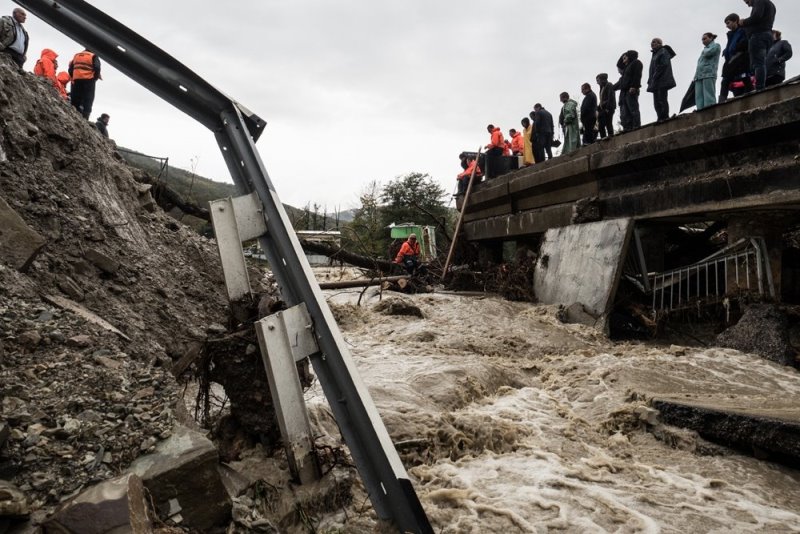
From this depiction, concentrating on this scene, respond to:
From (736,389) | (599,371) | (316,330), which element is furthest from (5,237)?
(736,389)

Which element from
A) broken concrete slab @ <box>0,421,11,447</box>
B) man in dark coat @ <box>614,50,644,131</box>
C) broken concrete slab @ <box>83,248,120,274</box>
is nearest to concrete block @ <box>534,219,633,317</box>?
man in dark coat @ <box>614,50,644,131</box>

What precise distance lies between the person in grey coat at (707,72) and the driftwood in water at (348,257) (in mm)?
6197

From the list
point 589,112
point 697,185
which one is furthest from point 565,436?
point 589,112

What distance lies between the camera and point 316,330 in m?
2.27

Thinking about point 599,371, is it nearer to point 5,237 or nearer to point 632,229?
point 632,229

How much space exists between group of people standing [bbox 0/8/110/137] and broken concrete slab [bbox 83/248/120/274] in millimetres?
2964

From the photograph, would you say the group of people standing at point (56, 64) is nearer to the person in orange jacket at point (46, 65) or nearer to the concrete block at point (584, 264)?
the person in orange jacket at point (46, 65)

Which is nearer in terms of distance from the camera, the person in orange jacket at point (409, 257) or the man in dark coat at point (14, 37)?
the man in dark coat at point (14, 37)

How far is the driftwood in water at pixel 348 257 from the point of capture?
1068 centimetres

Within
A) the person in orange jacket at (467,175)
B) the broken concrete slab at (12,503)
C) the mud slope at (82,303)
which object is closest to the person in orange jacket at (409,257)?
the person in orange jacket at (467,175)

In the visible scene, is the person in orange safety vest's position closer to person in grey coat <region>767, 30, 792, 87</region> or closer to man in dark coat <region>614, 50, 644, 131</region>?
man in dark coat <region>614, 50, 644, 131</region>

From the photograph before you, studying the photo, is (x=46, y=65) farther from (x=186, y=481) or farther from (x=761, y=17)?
(x=761, y=17)

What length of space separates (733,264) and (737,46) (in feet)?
9.64

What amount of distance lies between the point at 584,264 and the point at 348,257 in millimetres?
5588
